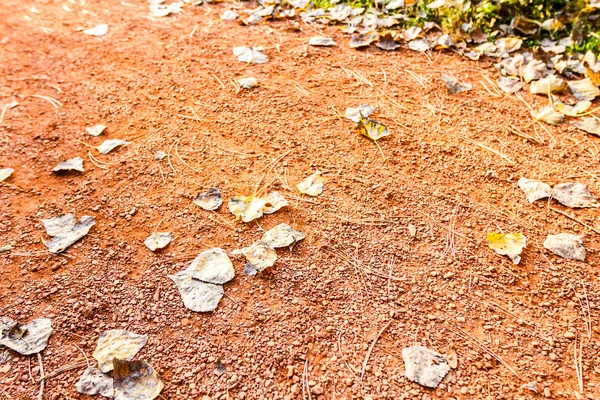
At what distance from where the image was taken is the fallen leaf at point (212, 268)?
1.47 metres

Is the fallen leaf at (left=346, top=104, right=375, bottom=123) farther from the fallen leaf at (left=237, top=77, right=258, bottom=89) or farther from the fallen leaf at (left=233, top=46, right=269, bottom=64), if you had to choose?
the fallen leaf at (left=233, top=46, right=269, bottom=64)

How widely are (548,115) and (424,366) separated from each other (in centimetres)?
157

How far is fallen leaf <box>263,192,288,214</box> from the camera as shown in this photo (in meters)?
1.70

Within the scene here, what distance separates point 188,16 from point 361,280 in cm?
243

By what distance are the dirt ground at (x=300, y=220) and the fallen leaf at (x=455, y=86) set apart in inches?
1.9

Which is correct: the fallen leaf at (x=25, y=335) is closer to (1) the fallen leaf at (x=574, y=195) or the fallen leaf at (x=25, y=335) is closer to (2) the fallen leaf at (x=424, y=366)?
(2) the fallen leaf at (x=424, y=366)

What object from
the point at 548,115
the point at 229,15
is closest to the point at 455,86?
the point at 548,115

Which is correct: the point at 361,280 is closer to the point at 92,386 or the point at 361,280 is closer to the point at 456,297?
the point at 456,297

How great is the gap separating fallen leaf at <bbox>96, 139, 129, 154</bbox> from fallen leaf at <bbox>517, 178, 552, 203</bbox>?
1.81m

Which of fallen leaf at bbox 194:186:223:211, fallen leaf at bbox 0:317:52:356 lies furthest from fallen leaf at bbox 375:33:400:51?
fallen leaf at bbox 0:317:52:356

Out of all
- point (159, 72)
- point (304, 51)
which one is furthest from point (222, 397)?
point (304, 51)

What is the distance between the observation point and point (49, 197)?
1.77 metres

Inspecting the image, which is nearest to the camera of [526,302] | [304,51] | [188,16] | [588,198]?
[526,302]

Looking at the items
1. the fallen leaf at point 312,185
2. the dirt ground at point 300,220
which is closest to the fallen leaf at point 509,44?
the dirt ground at point 300,220
